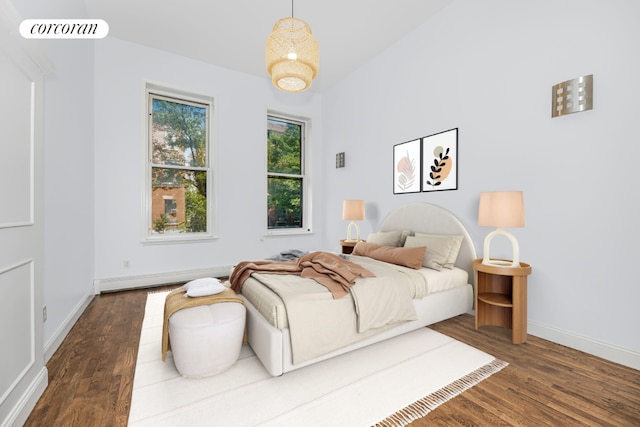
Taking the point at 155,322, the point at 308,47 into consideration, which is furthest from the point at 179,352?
the point at 308,47

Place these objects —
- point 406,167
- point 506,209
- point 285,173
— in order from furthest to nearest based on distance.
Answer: point 285,173 → point 406,167 → point 506,209

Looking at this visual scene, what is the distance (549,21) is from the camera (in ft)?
8.11

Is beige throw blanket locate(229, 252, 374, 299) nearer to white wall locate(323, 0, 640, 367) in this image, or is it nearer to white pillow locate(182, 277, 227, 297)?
white pillow locate(182, 277, 227, 297)

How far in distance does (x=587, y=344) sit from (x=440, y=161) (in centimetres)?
215

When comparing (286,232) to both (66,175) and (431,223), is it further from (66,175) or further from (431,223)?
(66,175)

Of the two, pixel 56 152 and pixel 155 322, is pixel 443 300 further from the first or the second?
pixel 56 152

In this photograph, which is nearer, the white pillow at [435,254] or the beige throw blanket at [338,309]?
the beige throw blanket at [338,309]

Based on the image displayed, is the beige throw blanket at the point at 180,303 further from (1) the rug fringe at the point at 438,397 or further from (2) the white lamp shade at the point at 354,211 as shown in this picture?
(2) the white lamp shade at the point at 354,211

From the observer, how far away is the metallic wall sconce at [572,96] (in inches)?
88.3

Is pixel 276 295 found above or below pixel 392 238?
below

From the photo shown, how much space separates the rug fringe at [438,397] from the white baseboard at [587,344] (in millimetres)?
748

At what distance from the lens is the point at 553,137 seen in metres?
2.46

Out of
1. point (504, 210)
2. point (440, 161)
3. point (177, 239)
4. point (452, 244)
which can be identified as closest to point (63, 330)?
point (177, 239)

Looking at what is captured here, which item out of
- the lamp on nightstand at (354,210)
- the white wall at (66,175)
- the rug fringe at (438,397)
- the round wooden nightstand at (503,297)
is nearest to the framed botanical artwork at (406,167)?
the lamp on nightstand at (354,210)
